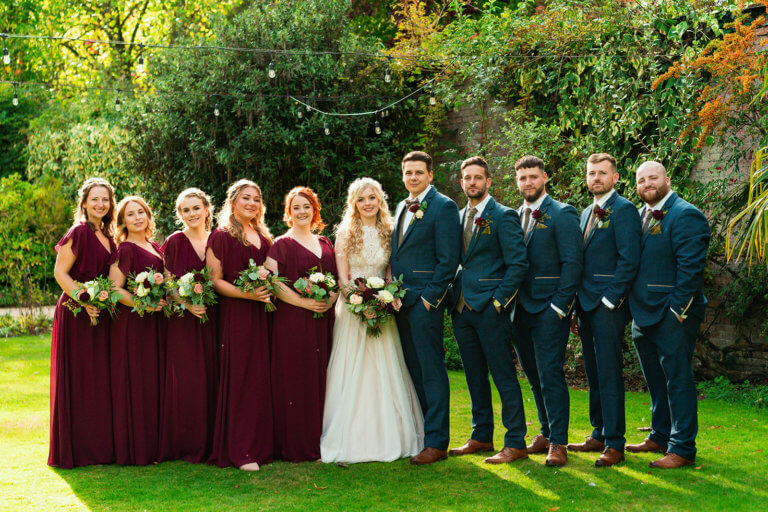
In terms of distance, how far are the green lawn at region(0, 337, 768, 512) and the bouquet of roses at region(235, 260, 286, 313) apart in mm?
1337

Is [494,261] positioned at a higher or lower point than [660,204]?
lower

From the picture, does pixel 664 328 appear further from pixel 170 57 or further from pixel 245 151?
pixel 170 57

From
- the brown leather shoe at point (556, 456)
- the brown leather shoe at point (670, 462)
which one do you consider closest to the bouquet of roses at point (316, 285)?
the brown leather shoe at point (556, 456)

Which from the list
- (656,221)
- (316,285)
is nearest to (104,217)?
(316,285)

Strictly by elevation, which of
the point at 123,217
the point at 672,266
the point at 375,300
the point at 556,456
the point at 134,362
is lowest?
the point at 556,456

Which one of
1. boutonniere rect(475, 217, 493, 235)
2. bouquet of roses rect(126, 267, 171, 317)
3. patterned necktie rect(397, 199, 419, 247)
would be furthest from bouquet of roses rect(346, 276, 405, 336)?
bouquet of roses rect(126, 267, 171, 317)

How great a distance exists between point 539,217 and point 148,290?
2923 millimetres

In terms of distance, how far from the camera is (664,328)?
5.23m

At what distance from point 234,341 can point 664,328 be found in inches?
123

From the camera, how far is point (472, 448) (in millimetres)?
5805

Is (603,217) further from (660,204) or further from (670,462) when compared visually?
(670,462)

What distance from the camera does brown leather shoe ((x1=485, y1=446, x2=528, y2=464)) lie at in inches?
216

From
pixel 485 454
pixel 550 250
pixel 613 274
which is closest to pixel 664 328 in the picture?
pixel 613 274

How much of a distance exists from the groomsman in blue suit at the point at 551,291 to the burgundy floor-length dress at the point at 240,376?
6.63ft
